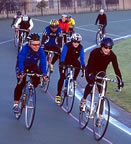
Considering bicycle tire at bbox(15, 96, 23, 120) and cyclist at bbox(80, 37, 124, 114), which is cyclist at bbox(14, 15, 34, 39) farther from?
cyclist at bbox(80, 37, 124, 114)

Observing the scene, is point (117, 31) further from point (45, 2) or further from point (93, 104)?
point (93, 104)

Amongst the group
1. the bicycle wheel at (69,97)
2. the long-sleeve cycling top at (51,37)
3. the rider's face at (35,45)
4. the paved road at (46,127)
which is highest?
the rider's face at (35,45)

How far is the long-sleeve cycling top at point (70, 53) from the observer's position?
1051cm

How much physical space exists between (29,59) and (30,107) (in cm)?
104

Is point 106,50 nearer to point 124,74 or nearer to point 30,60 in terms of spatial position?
point 30,60

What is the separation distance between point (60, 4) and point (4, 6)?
838cm

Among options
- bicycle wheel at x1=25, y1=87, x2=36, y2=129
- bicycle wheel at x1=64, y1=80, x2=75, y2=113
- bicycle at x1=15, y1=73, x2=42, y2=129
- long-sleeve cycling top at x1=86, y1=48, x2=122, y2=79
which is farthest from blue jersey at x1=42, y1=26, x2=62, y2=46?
long-sleeve cycling top at x1=86, y1=48, x2=122, y2=79

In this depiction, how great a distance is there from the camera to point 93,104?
9.11 m

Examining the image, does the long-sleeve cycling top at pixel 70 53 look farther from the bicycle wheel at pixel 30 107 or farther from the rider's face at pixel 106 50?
the rider's face at pixel 106 50

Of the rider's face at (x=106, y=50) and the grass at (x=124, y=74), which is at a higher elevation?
the rider's face at (x=106, y=50)

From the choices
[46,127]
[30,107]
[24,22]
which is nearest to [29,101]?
[30,107]

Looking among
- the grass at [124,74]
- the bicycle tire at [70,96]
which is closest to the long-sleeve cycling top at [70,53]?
the bicycle tire at [70,96]

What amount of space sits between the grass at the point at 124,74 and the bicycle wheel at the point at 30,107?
10.0 feet

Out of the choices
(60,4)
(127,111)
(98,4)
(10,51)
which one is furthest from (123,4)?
(127,111)
